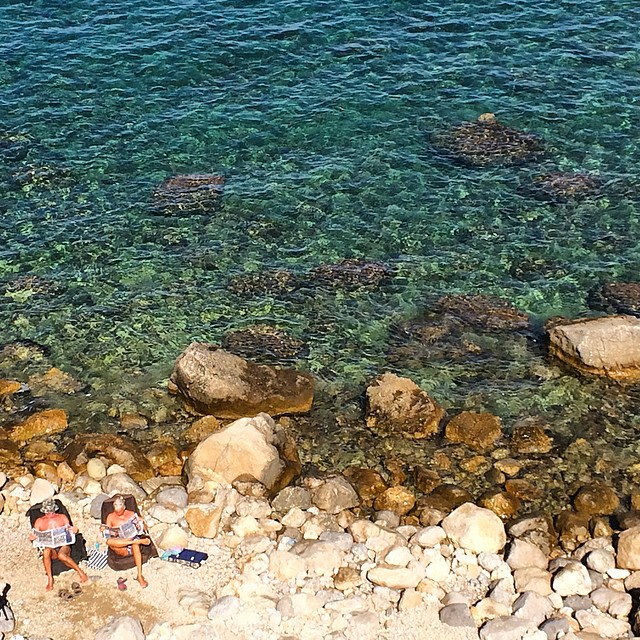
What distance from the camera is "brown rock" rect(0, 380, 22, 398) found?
86.9 ft

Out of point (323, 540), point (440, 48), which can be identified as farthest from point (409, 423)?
point (440, 48)

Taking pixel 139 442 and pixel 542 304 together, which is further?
pixel 542 304

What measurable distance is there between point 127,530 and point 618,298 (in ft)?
58.8

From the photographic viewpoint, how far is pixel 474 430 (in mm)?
24609

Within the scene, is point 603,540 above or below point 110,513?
below

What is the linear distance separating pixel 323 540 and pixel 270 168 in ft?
65.2

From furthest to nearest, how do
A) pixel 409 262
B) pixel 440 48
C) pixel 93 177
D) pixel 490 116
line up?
pixel 440 48 < pixel 490 116 < pixel 93 177 < pixel 409 262

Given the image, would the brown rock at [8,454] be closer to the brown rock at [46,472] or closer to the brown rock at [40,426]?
the brown rock at [40,426]

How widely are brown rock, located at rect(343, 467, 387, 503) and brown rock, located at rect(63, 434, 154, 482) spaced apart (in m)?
5.12

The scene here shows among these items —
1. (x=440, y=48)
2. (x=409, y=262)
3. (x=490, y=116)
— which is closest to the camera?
(x=409, y=262)

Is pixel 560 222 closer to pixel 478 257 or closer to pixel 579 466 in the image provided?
pixel 478 257

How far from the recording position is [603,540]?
21.0 meters

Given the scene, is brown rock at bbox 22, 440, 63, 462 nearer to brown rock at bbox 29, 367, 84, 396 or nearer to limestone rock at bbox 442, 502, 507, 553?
brown rock at bbox 29, 367, 84, 396

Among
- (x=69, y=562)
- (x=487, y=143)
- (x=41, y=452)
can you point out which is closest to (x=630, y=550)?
(x=69, y=562)
